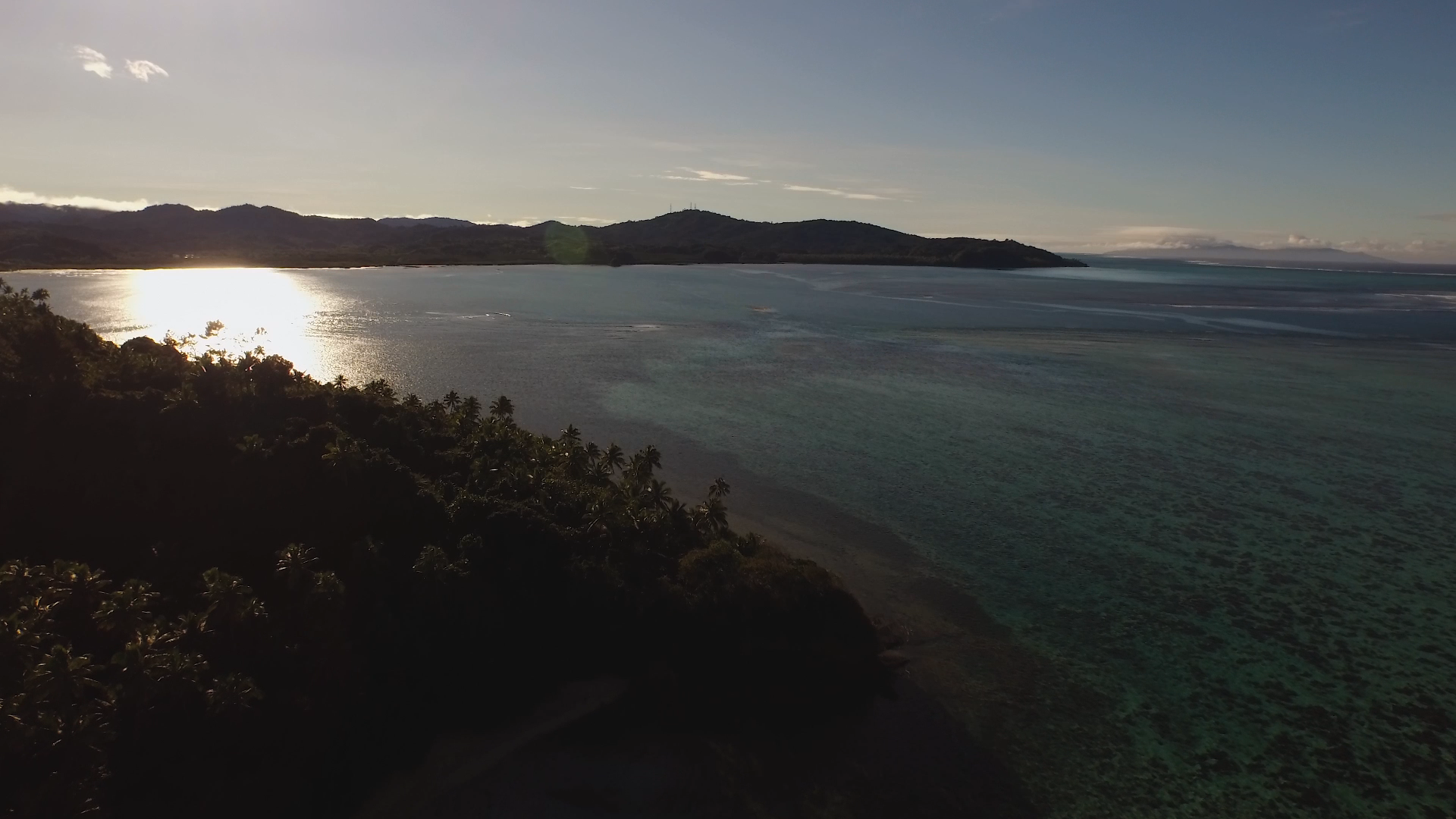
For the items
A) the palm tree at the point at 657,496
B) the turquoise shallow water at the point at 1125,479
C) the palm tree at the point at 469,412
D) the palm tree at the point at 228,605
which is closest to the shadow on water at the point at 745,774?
the turquoise shallow water at the point at 1125,479

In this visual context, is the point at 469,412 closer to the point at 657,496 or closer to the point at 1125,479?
the point at 657,496

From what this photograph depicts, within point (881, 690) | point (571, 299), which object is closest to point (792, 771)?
point (881, 690)

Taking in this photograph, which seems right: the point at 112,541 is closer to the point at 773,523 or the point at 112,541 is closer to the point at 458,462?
the point at 458,462

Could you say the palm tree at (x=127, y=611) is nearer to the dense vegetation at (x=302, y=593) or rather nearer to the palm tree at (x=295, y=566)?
the dense vegetation at (x=302, y=593)

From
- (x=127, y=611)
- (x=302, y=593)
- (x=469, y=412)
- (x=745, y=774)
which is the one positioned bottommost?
(x=745, y=774)

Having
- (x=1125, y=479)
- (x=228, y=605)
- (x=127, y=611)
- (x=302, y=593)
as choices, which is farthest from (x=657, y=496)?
(x=1125, y=479)
